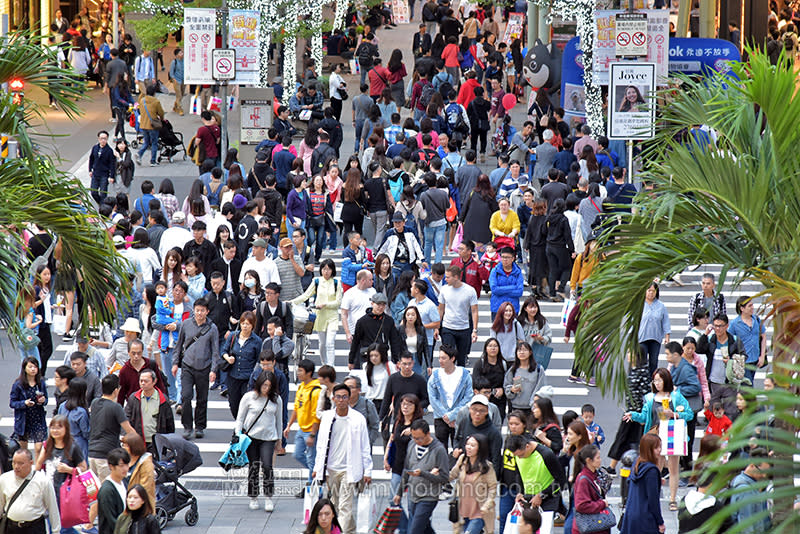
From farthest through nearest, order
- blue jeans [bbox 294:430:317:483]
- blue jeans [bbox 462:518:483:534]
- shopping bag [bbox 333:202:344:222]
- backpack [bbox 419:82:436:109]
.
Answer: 1. backpack [bbox 419:82:436:109]
2. shopping bag [bbox 333:202:344:222]
3. blue jeans [bbox 294:430:317:483]
4. blue jeans [bbox 462:518:483:534]

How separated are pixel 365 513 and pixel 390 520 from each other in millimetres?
318

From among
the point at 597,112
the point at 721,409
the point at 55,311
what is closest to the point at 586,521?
the point at 721,409

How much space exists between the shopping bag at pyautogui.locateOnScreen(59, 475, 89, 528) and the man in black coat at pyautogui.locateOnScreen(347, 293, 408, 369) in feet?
12.6

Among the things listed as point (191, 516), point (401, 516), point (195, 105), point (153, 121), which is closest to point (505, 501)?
point (401, 516)

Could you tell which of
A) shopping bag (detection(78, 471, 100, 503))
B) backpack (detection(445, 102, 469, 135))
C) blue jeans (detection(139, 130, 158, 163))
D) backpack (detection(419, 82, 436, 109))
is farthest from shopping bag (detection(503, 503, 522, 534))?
backpack (detection(419, 82, 436, 109))

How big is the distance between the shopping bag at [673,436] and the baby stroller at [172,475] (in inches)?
171

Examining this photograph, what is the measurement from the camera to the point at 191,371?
14.6 metres

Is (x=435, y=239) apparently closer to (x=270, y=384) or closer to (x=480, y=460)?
(x=270, y=384)

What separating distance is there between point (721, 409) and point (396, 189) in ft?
30.5

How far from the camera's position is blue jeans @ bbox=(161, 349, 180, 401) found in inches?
611

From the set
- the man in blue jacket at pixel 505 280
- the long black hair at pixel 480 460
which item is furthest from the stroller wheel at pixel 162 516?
the man in blue jacket at pixel 505 280

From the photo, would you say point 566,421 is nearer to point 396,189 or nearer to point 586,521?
point 586,521

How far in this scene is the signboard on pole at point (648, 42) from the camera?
60.0ft

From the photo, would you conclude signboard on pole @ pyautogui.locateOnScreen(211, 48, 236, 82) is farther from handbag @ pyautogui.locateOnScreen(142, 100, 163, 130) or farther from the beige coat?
the beige coat
